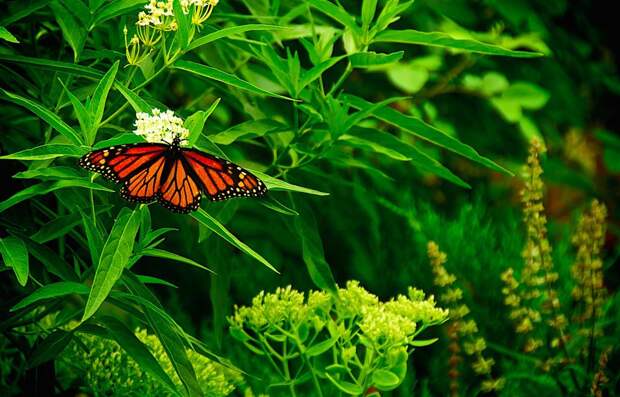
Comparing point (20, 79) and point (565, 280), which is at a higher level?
point (20, 79)

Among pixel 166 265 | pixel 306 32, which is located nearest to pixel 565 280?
pixel 306 32

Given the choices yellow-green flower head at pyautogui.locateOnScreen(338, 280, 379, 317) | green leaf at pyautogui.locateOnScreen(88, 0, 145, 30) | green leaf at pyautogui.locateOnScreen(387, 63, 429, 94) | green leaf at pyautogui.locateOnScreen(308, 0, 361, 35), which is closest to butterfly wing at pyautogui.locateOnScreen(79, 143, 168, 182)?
green leaf at pyautogui.locateOnScreen(88, 0, 145, 30)

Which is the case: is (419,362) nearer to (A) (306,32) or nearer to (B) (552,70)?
(A) (306,32)

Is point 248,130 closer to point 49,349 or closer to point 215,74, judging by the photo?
point 215,74

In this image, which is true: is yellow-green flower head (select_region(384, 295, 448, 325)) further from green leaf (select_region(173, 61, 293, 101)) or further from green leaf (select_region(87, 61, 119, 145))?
green leaf (select_region(87, 61, 119, 145))

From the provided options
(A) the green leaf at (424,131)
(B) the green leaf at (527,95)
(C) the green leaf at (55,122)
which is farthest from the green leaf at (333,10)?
(B) the green leaf at (527,95)

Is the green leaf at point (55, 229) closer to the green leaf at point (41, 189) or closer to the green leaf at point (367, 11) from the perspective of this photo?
the green leaf at point (41, 189)

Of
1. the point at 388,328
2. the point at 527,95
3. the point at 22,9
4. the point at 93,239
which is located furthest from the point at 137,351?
the point at 527,95
